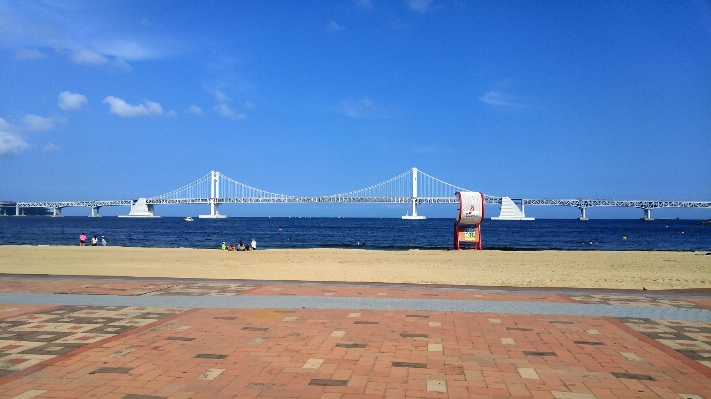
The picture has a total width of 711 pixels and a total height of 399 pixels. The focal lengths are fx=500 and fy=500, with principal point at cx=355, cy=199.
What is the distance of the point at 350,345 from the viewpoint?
5.03 meters

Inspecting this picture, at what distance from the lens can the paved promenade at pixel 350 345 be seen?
387cm

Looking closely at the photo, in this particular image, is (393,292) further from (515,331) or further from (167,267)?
(167,267)

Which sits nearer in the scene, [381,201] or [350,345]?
[350,345]

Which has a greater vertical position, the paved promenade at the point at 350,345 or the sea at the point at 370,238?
the paved promenade at the point at 350,345

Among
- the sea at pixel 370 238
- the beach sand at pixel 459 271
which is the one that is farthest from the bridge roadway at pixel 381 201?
the beach sand at pixel 459 271

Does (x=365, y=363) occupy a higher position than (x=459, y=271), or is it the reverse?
(x=365, y=363)

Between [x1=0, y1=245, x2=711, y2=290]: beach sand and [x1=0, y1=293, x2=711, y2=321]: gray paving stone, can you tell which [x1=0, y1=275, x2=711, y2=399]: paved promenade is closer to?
[x1=0, y1=293, x2=711, y2=321]: gray paving stone

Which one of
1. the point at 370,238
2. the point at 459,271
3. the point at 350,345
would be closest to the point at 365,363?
the point at 350,345

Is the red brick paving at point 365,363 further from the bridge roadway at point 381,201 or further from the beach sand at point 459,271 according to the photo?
the bridge roadway at point 381,201

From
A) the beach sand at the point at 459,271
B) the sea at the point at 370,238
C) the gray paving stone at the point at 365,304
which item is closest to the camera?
the gray paving stone at the point at 365,304

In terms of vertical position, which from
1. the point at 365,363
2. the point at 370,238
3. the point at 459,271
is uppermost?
the point at 365,363

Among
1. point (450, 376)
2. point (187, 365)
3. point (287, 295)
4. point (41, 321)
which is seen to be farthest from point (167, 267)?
point (450, 376)

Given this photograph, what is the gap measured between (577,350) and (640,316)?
233 centimetres

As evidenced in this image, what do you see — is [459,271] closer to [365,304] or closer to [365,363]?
[365,304]
